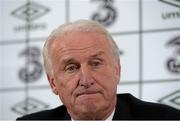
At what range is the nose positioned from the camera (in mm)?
941

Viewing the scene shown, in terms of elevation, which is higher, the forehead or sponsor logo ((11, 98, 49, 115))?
the forehead

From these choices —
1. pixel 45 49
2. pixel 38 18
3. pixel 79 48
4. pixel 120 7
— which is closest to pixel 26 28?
pixel 38 18

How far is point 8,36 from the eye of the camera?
1628 millimetres

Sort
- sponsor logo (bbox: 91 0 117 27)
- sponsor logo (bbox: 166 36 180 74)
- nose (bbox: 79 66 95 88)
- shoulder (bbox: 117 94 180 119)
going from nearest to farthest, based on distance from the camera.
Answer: nose (bbox: 79 66 95 88) < shoulder (bbox: 117 94 180 119) < sponsor logo (bbox: 166 36 180 74) < sponsor logo (bbox: 91 0 117 27)

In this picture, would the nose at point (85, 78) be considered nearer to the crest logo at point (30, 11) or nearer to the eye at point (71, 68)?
the eye at point (71, 68)

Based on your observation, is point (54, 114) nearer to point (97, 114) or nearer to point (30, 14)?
point (97, 114)

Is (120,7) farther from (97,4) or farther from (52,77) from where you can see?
(52,77)

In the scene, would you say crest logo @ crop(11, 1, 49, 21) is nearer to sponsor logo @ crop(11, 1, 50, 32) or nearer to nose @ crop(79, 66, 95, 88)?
sponsor logo @ crop(11, 1, 50, 32)

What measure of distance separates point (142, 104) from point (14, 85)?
26.0 inches

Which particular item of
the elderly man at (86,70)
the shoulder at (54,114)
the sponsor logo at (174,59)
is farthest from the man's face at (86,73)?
the sponsor logo at (174,59)

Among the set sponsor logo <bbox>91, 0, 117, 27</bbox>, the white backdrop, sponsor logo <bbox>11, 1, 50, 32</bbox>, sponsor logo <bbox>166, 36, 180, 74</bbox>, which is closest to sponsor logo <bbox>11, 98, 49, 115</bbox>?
the white backdrop

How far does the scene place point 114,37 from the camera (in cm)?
145

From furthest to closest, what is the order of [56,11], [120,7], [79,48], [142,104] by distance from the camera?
[56,11] < [120,7] < [142,104] < [79,48]

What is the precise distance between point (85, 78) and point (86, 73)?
0.04ft
